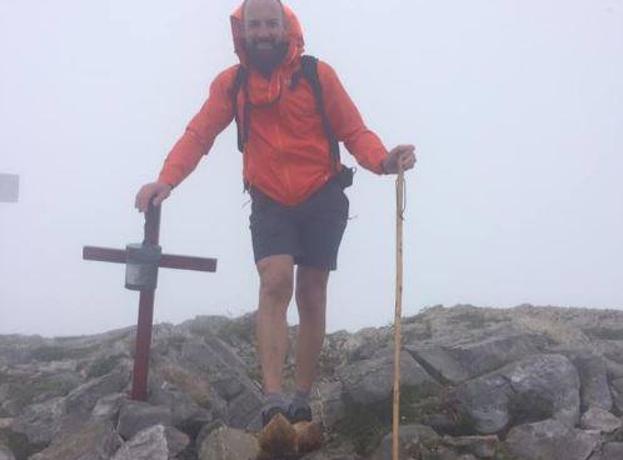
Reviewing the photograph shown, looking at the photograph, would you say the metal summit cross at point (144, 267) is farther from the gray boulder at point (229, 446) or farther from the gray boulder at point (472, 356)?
the gray boulder at point (472, 356)

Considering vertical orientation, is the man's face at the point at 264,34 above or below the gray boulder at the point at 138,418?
above

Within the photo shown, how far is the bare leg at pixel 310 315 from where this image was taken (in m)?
6.18

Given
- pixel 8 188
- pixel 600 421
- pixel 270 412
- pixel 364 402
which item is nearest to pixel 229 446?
pixel 270 412

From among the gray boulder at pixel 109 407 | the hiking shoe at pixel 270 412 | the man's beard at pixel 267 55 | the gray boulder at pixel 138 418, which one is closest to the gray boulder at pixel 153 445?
the gray boulder at pixel 138 418

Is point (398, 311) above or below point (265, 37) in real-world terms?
below

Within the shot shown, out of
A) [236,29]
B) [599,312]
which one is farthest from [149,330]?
[599,312]

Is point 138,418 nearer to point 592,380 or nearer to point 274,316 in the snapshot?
point 274,316

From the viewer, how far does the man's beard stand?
6031mm

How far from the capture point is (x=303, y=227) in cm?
615

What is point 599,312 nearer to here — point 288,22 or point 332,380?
point 332,380

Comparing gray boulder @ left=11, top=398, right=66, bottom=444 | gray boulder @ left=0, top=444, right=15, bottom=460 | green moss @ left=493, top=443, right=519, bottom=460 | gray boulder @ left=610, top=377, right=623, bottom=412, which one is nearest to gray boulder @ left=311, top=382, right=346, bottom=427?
green moss @ left=493, top=443, right=519, bottom=460

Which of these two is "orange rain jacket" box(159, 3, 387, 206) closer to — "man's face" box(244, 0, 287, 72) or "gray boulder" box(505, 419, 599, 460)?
"man's face" box(244, 0, 287, 72)

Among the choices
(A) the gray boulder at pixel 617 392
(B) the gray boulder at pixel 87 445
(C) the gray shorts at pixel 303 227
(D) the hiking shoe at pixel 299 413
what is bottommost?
(B) the gray boulder at pixel 87 445

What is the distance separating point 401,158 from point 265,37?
4.08 feet
